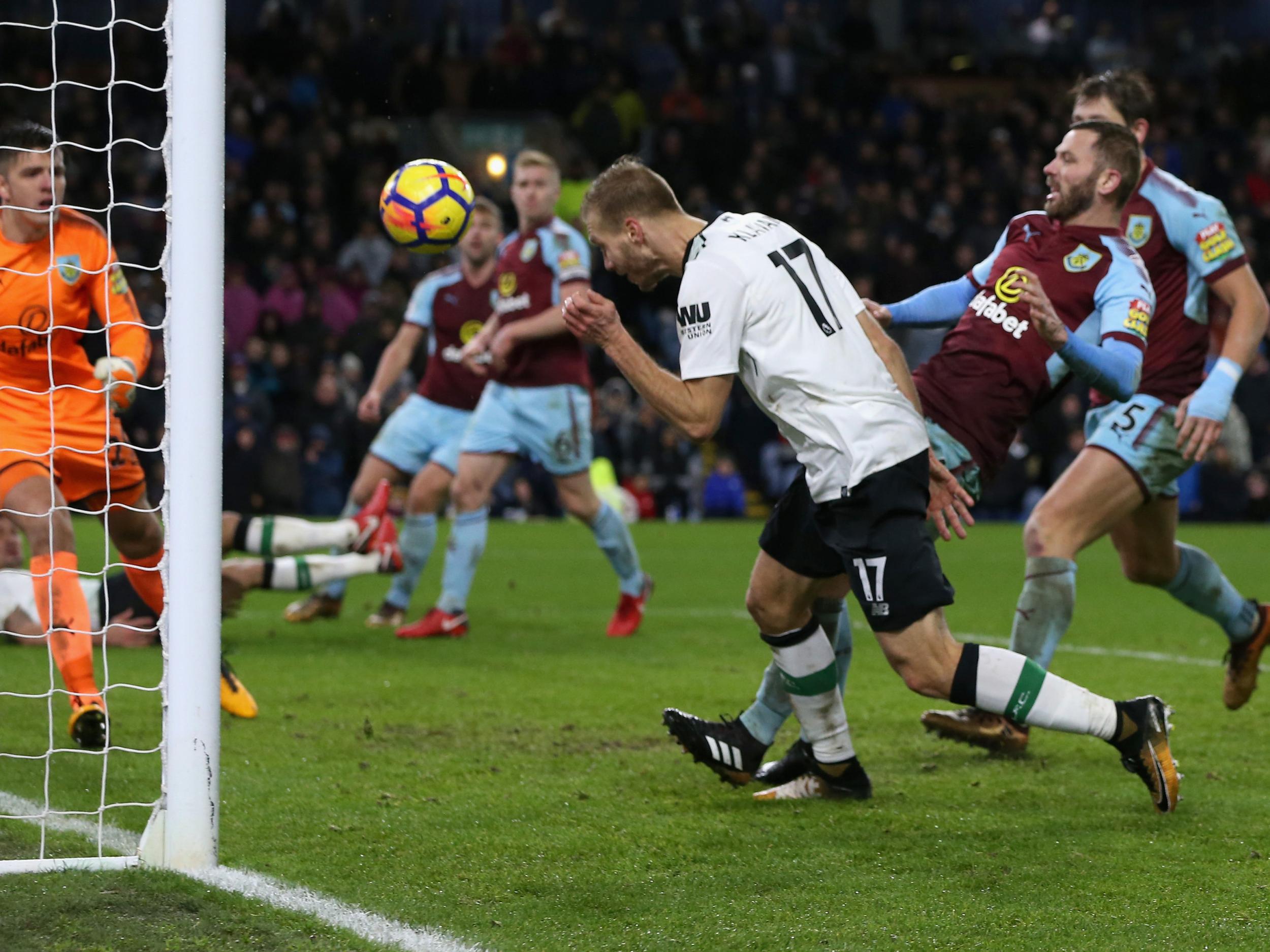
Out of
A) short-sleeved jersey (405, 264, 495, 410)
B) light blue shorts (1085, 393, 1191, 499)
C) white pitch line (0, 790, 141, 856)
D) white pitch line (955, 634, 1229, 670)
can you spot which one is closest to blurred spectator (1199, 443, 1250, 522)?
white pitch line (955, 634, 1229, 670)

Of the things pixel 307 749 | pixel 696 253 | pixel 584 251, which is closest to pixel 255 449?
pixel 584 251

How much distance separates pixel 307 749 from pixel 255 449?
435 inches

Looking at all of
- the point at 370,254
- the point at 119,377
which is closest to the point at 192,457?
the point at 119,377

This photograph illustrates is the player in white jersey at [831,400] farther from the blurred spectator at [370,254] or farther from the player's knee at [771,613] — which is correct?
the blurred spectator at [370,254]


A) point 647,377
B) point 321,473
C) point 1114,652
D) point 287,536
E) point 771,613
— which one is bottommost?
point 321,473

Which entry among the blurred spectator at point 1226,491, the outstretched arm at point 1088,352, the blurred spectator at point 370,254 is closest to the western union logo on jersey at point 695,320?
the outstretched arm at point 1088,352

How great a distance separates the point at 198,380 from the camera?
144 inches

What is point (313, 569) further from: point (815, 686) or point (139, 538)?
point (815, 686)

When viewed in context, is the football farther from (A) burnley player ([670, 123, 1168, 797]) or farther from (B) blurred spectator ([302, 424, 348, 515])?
(B) blurred spectator ([302, 424, 348, 515])

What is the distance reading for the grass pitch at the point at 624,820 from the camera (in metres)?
3.35

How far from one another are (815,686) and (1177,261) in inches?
91.1

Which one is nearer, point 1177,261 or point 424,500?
point 1177,261

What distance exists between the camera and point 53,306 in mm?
5391

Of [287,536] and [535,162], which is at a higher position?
[535,162]
